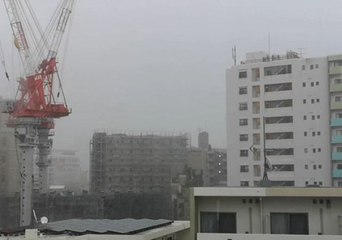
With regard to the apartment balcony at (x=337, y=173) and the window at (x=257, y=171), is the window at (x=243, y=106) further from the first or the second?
the apartment balcony at (x=337, y=173)

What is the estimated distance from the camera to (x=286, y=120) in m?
22.3

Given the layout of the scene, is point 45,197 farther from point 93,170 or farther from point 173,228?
point 173,228

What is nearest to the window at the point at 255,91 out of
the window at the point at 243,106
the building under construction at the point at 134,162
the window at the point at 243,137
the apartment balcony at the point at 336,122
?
the window at the point at 243,106

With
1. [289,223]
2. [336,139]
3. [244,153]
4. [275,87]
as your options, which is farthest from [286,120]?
[289,223]

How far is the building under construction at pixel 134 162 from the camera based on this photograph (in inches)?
1152

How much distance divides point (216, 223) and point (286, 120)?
649 inches

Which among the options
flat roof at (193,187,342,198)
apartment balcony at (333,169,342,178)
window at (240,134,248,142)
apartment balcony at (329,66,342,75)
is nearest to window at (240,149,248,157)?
window at (240,134,248,142)

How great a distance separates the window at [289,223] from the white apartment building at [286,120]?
15.1 meters

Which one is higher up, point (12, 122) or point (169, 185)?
point (12, 122)

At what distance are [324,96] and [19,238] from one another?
18260mm

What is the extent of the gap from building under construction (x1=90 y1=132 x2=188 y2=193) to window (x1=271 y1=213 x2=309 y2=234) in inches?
900

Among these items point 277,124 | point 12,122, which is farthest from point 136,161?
point 277,124

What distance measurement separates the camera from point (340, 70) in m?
21.3

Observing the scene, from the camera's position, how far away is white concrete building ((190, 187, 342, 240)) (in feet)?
20.0
